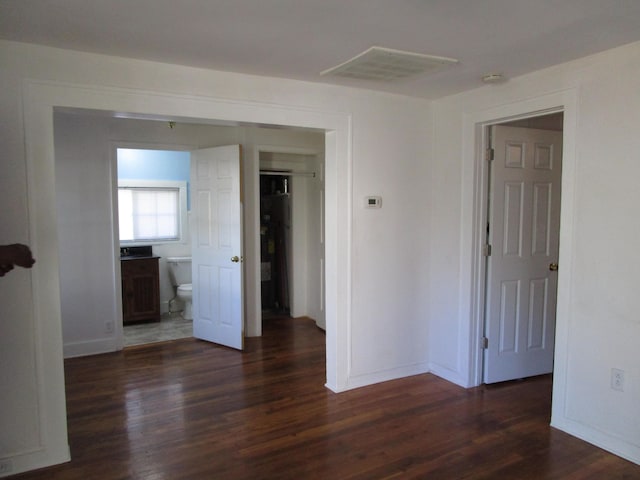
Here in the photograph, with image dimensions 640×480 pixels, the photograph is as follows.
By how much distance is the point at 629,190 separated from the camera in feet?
8.27

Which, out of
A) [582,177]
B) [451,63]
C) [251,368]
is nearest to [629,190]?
[582,177]

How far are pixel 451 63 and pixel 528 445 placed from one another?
7.86ft

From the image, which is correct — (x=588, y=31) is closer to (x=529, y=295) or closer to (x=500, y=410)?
(x=529, y=295)

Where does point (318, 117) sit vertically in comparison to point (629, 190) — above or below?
above

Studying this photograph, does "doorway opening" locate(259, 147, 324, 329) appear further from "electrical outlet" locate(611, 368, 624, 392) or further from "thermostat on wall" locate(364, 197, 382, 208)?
"electrical outlet" locate(611, 368, 624, 392)

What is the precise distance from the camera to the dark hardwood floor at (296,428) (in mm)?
2482

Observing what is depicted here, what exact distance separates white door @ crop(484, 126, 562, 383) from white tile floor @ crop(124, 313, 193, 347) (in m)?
3.34

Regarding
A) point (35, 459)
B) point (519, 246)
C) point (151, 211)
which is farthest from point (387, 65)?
point (151, 211)

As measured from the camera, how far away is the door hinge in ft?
11.4

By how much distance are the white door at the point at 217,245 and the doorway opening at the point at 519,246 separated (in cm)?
239

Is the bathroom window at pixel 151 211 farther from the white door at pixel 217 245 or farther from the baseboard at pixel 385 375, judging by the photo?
the baseboard at pixel 385 375

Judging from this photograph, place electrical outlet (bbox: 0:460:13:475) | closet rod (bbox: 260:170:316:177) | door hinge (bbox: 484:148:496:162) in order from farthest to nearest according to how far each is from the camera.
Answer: closet rod (bbox: 260:170:316:177) → door hinge (bbox: 484:148:496:162) → electrical outlet (bbox: 0:460:13:475)

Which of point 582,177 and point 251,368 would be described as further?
point 251,368

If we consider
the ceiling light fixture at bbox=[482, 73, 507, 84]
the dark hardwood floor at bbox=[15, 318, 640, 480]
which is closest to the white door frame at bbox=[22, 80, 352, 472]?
the dark hardwood floor at bbox=[15, 318, 640, 480]
